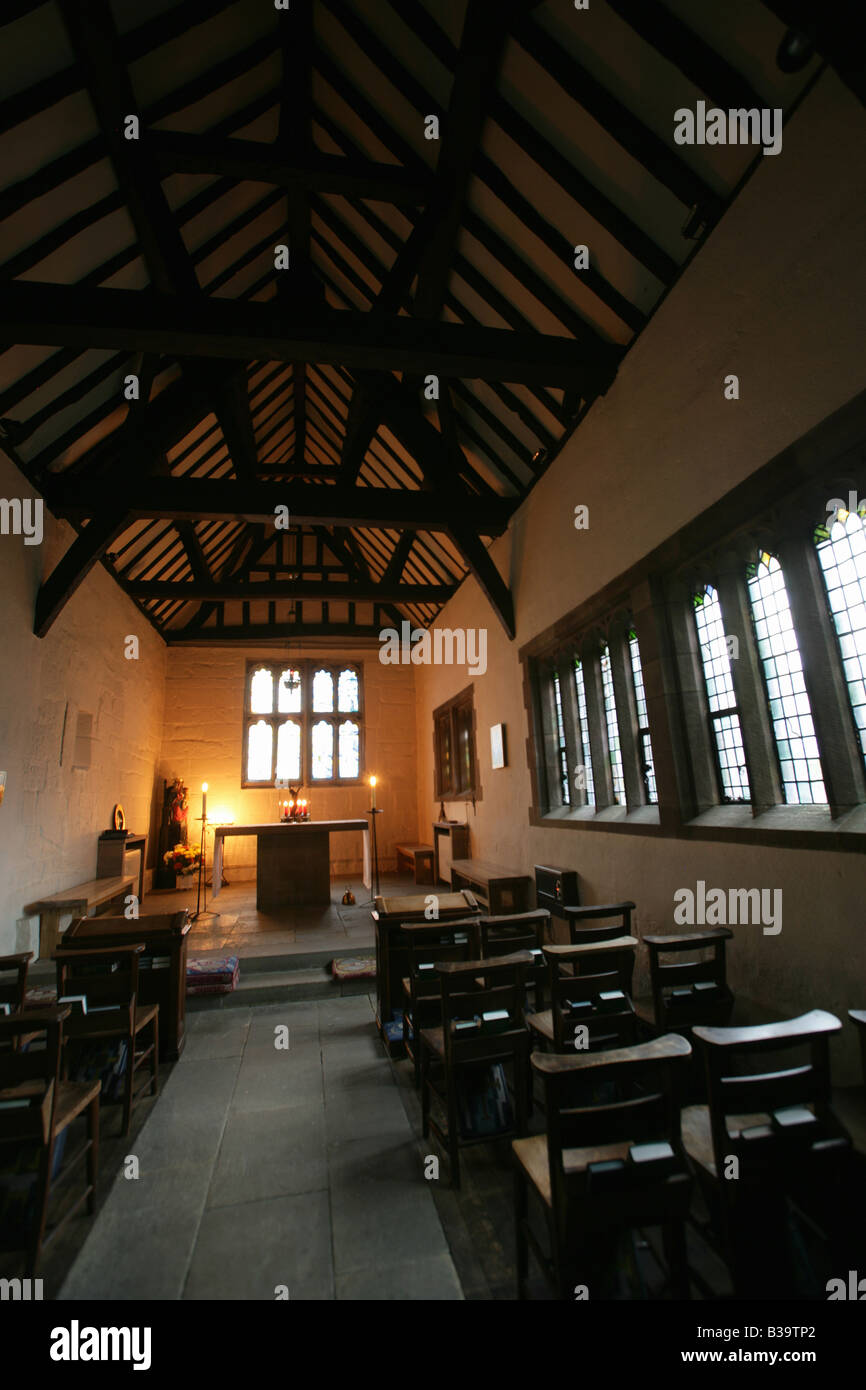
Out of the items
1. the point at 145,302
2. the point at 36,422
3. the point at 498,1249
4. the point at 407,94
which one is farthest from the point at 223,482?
the point at 498,1249

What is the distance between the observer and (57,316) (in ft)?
11.7

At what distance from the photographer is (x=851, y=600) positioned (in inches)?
107

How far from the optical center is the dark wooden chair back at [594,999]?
98.9 inches

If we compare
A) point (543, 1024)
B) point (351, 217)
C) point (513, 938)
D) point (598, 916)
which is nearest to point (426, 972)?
point (513, 938)

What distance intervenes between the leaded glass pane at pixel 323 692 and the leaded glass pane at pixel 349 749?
45 centimetres

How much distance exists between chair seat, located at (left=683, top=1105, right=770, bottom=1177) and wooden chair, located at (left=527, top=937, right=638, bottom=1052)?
0.44 metres

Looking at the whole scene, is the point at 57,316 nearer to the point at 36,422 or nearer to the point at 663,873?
the point at 36,422

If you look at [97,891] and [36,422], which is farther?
[97,891]

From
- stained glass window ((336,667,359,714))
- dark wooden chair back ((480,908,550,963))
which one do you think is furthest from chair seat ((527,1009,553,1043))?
stained glass window ((336,667,359,714))

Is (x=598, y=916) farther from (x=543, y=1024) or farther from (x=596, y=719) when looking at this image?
(x=596, y=719)

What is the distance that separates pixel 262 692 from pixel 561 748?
7040 millimetres

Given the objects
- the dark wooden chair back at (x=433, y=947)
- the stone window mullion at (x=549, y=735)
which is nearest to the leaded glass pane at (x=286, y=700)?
the stone window mullion at (x=549, y=735)

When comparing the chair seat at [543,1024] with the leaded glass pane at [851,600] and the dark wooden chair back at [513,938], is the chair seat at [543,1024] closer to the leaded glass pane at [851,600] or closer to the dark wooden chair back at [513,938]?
the dark wooden chair back at [513,938]
